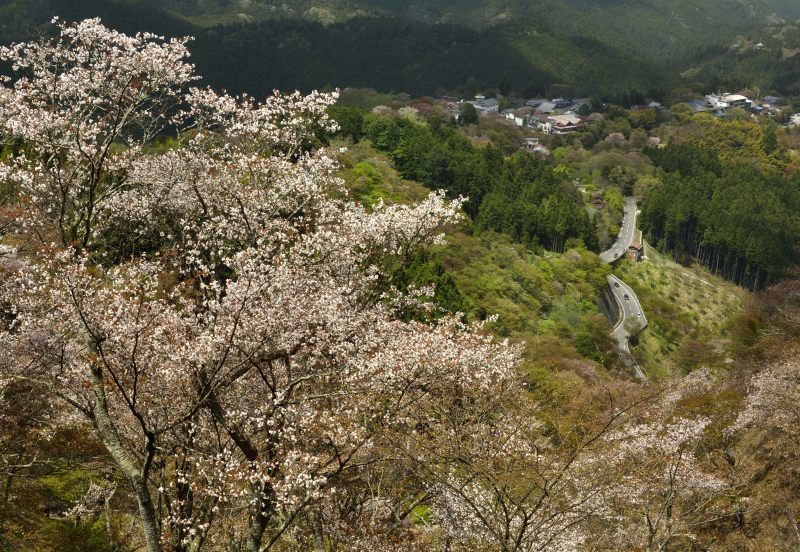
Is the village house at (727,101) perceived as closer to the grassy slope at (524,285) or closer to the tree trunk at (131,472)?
the grassy slope at (524,285)

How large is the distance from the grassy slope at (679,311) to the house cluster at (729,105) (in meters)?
71.2

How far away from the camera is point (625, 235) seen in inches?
2968

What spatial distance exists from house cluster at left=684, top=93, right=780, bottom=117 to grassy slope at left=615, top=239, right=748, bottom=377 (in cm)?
7123

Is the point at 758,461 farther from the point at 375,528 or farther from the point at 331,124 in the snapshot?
the point at 331,124

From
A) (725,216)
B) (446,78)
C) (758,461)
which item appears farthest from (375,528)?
(446,78)

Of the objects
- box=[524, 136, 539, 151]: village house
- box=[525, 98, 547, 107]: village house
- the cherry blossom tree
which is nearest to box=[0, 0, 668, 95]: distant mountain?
box=[525, 98, 547, 107]: village house

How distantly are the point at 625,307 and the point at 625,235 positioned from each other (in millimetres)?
21327

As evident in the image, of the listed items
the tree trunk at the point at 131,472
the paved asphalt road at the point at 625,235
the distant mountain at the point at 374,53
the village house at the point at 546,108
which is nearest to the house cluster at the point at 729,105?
the distant mountain at the point at 374,53

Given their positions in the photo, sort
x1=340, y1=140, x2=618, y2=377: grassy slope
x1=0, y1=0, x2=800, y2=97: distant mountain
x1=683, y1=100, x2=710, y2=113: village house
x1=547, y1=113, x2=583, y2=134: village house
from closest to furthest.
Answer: x1=340, y1=140, x2=618, y2=377: grassy slope
x1=547, y1=113, x2=583, y2=134: village house
x1=0, y1=0, x2=800, y2=97: distant mountain
x1=683, y1=100, x2=710, y2=113: village house

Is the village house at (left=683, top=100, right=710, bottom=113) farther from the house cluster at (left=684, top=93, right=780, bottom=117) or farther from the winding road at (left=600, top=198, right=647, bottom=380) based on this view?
the winding road at (left=600, top=198, right=647, bottom=380)

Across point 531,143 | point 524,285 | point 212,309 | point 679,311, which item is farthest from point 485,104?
point 212,309

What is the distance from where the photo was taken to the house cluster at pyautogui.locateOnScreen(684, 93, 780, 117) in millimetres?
131250

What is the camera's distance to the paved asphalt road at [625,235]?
67.0 m

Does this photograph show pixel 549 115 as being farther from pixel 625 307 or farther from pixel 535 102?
pixel 625 307
